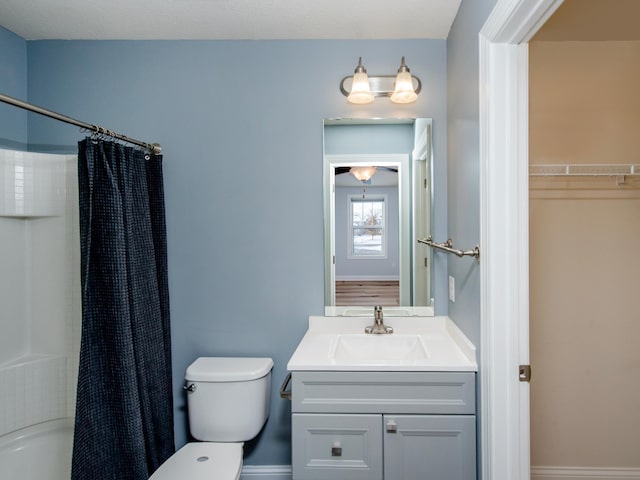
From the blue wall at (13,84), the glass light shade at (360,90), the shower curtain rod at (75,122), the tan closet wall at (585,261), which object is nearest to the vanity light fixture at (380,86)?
the glass light shade at (360,90)

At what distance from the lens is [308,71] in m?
2.03

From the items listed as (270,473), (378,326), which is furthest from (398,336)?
(270,473)

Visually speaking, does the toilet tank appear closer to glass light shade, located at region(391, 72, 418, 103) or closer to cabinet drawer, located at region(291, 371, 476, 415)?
cabinet drawer, located at region(291, 371, 476, 415)

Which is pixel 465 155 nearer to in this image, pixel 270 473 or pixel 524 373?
pixel 524 373

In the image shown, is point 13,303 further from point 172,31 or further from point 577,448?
point 577,448

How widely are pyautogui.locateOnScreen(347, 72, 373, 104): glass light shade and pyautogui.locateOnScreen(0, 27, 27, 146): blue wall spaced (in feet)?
5.78

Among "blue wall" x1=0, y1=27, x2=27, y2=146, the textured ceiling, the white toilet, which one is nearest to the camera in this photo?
the textured ceiling

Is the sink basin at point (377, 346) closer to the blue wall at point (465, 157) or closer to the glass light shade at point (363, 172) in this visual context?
the blue wall at point (465, 157)

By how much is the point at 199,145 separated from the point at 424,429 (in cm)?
174

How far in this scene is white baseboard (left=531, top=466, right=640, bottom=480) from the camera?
80.9 inches

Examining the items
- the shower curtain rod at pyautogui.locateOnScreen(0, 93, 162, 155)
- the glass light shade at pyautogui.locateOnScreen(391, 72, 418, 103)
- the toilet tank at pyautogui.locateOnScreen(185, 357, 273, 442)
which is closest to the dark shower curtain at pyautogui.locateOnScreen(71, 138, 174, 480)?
the shower curtain rod at pyautogui.locateOnScreen(0, 93, 162, 155)

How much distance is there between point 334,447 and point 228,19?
1.99 meters

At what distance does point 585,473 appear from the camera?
6.75 ft

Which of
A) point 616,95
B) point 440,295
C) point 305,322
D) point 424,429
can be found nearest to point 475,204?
point 440,295
